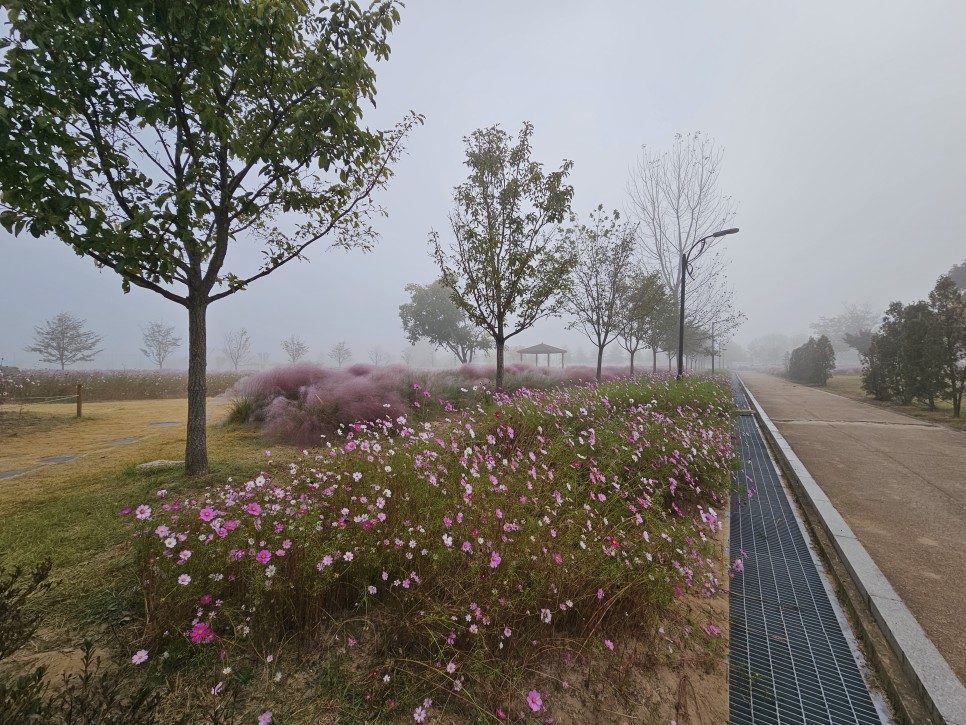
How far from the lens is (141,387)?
53.5 ft

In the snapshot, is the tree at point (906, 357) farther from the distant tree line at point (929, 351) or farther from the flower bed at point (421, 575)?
the flower bed at point (421, 575)

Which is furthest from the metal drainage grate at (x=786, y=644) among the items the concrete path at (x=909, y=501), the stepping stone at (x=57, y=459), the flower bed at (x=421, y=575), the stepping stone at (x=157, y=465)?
the stepping stone at (x=57, y=459)

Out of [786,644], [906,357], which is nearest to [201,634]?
[786,644]

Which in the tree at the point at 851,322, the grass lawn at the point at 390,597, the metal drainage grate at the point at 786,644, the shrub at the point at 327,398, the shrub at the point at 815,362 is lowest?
the metal drainage grate at the point at 786,644

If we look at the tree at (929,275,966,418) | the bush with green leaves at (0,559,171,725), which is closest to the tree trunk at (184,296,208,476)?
the bush with green leaves at (0,559,171,725)

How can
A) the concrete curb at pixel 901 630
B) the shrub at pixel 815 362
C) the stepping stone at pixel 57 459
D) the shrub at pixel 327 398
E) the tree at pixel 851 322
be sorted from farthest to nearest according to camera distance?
the tree at pixel 851 322 < the shrub at pixel 815 362 < the shrub at pixel 327 398 < the stepping stone at pixel 57 459 < the concrete curb at pixel 901 630

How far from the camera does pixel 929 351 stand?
40.7ft

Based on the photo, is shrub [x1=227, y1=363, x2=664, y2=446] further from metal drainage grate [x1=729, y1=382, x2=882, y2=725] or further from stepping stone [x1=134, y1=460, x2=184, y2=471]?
metal drainage grate [x1=729, y1=382, x2=882, y2=725]

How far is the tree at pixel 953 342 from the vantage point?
37.7 ft

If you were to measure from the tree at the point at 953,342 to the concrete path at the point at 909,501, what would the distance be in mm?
3235

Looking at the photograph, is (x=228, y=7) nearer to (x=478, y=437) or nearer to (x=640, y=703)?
(x=478, y=437)

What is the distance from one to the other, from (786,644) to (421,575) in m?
2.41

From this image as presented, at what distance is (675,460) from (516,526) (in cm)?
287

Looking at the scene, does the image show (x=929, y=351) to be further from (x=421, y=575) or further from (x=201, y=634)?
(x=201, y=634)
